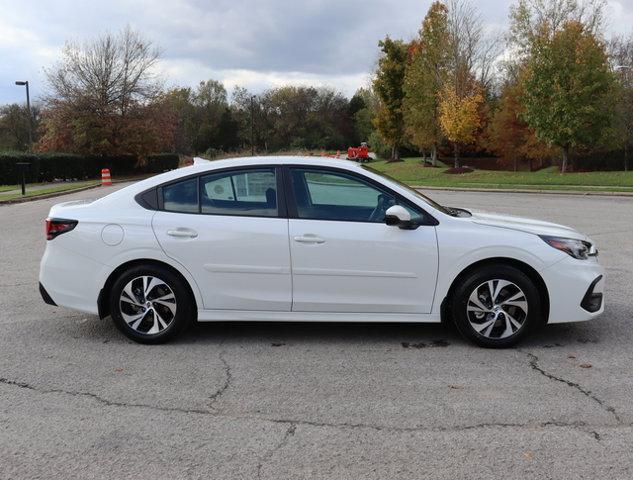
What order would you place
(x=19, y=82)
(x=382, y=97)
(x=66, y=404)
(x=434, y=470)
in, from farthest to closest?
(x=382, y=97) < (x=19, y=82) < (x=66, y=404) < (x=434, y=470)

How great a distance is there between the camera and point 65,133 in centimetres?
4059

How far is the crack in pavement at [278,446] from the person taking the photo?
3.07 metres

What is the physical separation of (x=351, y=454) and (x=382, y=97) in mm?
44813

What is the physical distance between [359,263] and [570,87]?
28.2 metres

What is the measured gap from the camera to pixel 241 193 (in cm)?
501

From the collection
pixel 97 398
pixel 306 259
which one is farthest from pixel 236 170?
pixel 97 398

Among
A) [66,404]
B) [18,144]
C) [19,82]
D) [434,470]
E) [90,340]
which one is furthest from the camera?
[18,144]

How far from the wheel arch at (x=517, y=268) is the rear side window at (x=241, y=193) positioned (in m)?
1.63

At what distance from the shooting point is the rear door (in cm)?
482

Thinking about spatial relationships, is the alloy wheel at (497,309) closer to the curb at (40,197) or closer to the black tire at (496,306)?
the black tire at (496,306)

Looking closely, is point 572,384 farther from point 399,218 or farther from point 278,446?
point 278,446

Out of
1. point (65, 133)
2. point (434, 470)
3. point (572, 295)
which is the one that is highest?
point (65, 133)

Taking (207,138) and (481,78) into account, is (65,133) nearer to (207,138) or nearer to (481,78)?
(481,78)


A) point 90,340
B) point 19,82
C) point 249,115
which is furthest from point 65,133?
point 249,115
